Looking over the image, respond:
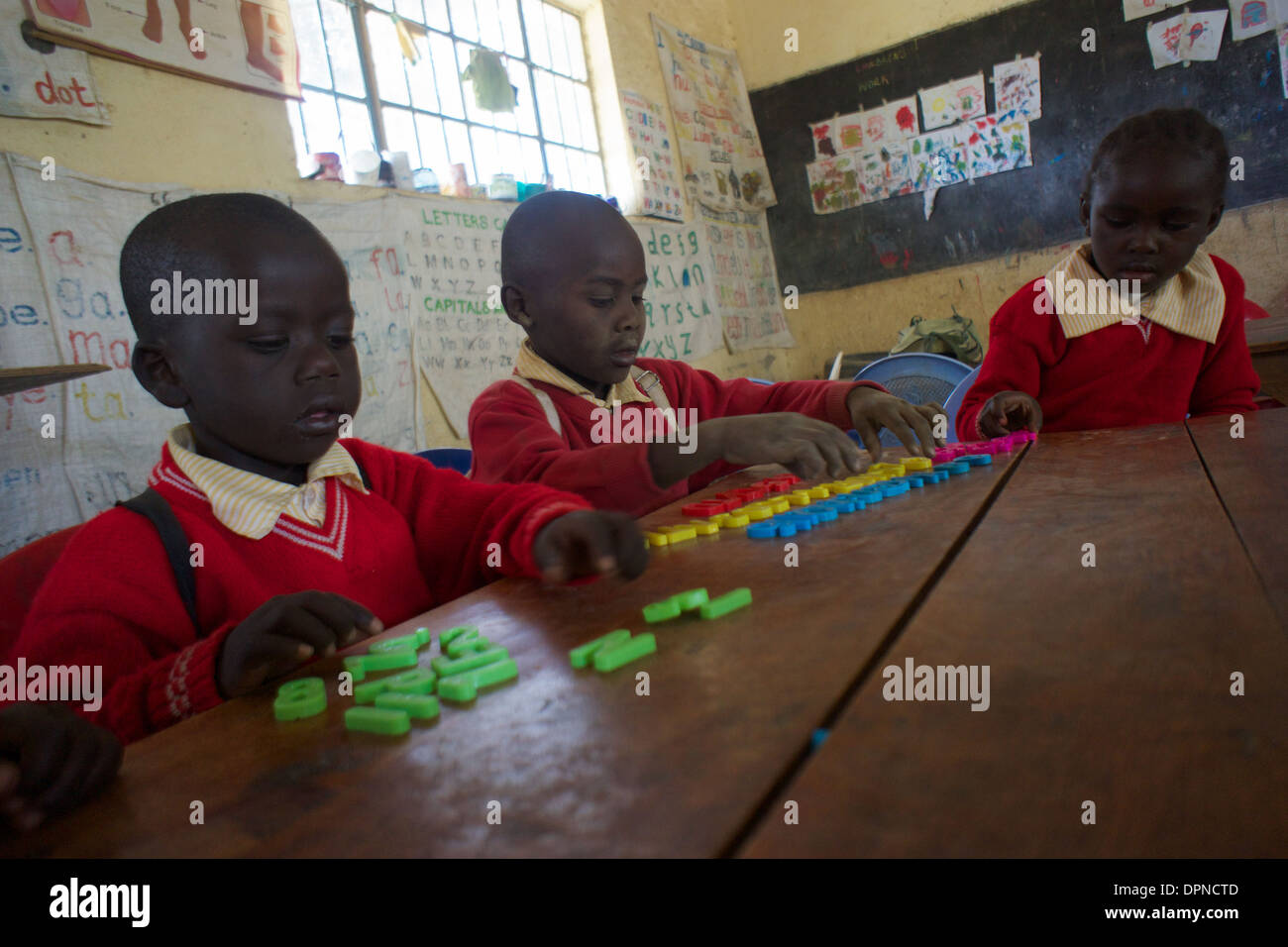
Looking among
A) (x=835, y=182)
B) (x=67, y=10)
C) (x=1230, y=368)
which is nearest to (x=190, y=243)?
(x=67, y=10)

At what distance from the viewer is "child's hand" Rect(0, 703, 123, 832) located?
500mm

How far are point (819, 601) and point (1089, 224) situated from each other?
76.7 inches

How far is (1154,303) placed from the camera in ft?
6.96

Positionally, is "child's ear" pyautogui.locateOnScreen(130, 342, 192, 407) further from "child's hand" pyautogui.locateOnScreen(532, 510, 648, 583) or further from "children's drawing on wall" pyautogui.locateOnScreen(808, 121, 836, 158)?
"children's drawing on wall" pyautogui.locateOnScreen(808, 121, 836, 158)

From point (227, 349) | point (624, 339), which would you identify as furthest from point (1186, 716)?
point (624, 339)

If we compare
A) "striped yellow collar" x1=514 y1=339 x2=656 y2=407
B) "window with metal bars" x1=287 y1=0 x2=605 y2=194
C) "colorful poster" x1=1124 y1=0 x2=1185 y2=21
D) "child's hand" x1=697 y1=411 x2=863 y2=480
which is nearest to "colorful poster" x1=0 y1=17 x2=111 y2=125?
"window with metal bars" x1=287 y1=0 x2=605 y2=194

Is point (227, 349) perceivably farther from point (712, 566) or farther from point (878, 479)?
point (878, 479)

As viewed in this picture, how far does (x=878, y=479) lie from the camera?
1.35 meters

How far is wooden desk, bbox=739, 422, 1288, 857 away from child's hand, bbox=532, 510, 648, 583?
0.30m

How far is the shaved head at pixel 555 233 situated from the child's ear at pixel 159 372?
35.7 inches

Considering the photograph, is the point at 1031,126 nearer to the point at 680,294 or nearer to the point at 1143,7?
the point at 1143,7

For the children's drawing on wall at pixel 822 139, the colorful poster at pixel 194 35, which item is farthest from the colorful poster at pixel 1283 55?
the colorful poster at pixel 194 35

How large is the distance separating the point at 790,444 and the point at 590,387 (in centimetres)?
89

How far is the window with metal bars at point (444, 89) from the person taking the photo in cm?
351
